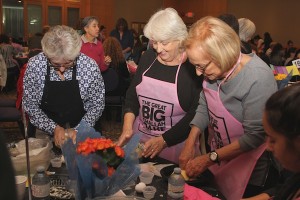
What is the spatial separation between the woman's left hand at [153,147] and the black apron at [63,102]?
550 millimetres

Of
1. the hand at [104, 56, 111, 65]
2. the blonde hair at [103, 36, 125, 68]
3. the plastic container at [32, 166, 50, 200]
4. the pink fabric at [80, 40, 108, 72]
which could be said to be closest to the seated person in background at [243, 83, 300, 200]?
the plastic container at [32, 166, 50, 200]

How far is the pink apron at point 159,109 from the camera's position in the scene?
2.10m

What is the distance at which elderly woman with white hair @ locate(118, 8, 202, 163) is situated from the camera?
2.03 metres

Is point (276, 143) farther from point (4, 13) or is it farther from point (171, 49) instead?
point (4, 13)

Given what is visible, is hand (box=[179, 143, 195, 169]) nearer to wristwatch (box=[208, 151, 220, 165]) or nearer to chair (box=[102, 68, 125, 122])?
wristwatch (box=[208, 151, 220, 165])

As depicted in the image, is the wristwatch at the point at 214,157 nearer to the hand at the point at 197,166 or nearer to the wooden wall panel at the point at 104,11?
the hand at the point at 197,166

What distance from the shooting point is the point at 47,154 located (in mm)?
1829

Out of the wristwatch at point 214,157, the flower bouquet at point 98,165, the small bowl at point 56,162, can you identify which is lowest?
the small bowl at point 56,162

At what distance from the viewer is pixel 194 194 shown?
157 centimetres

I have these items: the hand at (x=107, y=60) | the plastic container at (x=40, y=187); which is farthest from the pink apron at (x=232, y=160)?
the hand at (x=107, y=60)

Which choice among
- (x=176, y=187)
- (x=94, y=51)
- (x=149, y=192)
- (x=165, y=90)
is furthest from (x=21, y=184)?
(x=94, y=51)

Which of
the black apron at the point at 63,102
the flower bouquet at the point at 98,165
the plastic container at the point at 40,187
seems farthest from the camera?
the black apron at the point at 63,102

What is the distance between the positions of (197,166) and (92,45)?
11.4 feet

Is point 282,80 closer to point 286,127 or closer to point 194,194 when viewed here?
point 194,194
